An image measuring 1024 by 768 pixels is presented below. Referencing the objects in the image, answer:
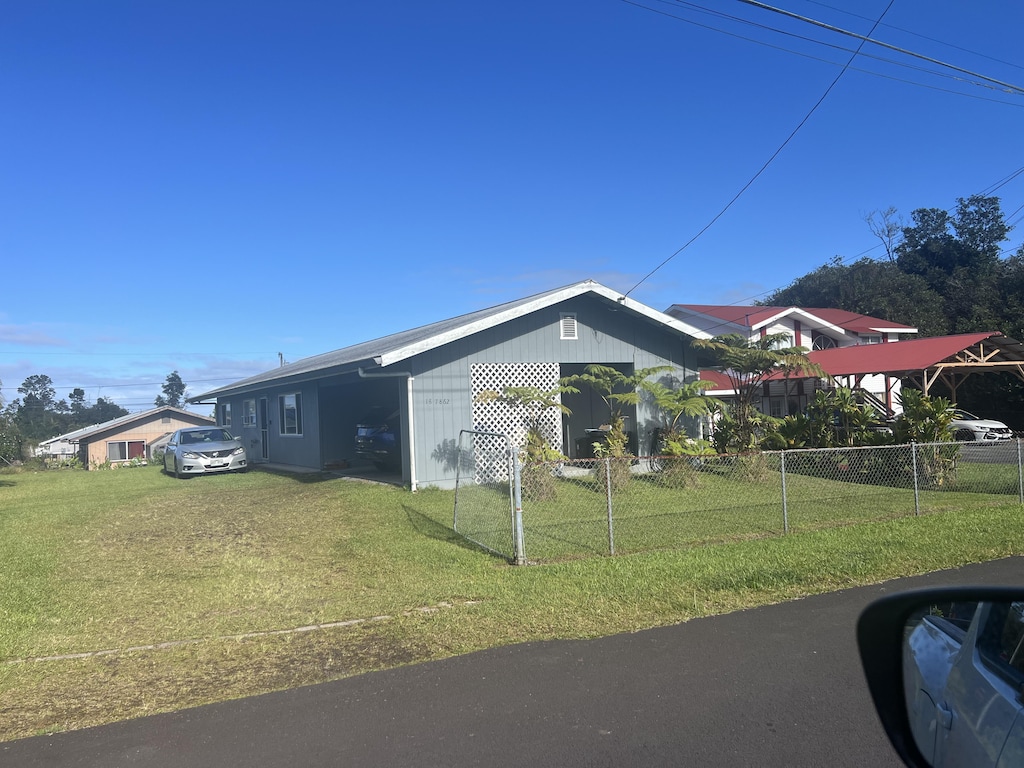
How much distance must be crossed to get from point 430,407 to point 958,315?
39.0m

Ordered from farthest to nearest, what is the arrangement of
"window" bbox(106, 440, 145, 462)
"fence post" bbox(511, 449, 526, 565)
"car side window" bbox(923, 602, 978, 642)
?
"window" bbox(106, 440, 145, 462) < "fence post" bbox(511, 449, 526, 565) < "car side window" bbox(923, 602, 978, 642)

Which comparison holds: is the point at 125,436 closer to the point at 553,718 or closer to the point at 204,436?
the point at 204,436

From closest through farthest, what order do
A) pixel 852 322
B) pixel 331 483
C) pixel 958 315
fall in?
pixel 331 483 → pixel 852 322 → pixel 958 315

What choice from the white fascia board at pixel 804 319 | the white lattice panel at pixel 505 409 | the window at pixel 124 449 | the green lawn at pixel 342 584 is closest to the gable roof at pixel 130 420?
the window at pixel 124 449

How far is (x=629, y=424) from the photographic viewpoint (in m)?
16.2

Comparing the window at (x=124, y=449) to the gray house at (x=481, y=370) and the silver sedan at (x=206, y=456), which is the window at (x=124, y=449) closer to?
the silver sedan at (x=206, y=456)

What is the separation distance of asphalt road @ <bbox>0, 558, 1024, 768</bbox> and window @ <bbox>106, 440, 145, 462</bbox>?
4637 cm

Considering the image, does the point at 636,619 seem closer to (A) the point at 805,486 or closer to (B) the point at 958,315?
(A) the point at 805,486

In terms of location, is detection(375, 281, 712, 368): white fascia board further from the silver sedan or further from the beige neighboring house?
the beige neighboring house

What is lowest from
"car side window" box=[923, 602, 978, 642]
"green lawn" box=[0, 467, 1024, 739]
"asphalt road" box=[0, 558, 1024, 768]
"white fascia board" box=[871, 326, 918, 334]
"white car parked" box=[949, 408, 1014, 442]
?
"asphalt road" box=[0, 558, 1024, 768]

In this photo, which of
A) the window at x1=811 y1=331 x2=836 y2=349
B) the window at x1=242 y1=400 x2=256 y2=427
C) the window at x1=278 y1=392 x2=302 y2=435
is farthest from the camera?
the window at x1=811 y1=331 x2=836 y2=349

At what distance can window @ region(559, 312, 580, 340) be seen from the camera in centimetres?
1541

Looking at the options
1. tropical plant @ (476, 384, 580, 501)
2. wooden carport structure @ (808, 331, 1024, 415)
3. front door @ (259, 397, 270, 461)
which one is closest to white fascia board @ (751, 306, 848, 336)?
wooden carport structure @ (808, 331, 1024, 415)

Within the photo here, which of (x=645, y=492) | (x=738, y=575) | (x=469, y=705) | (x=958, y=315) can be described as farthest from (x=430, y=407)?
(x=958, y=315)
